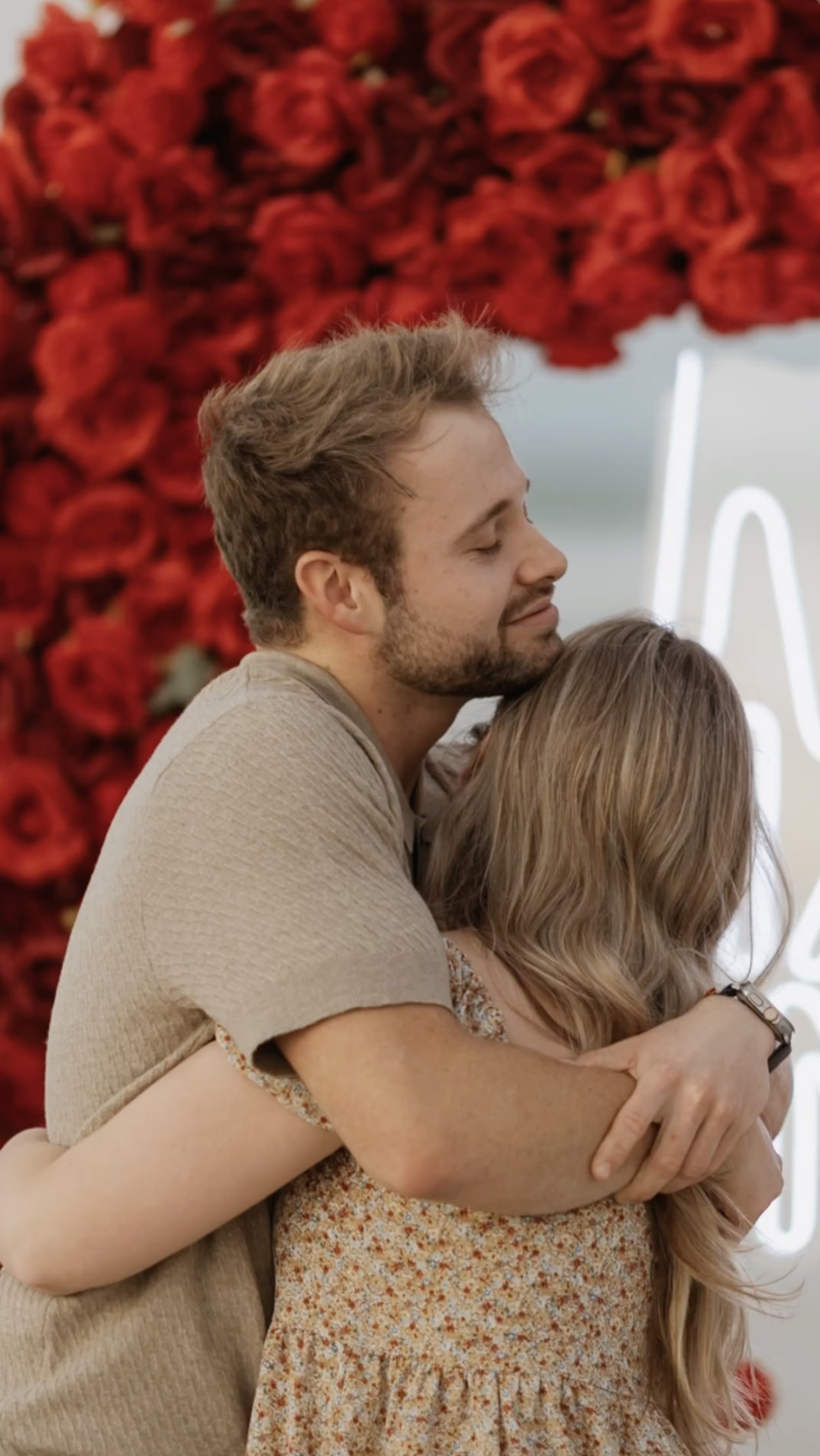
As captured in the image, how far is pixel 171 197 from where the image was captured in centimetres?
194

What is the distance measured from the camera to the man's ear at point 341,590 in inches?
49.4

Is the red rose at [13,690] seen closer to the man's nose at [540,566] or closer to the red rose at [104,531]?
the red rose at [104,531]

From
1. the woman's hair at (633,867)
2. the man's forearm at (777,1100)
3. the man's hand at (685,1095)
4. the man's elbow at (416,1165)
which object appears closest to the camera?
the man's elbow at (416,1165)

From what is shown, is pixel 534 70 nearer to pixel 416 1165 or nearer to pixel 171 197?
pixel 171 197

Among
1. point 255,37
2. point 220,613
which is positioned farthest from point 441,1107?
point 255,37

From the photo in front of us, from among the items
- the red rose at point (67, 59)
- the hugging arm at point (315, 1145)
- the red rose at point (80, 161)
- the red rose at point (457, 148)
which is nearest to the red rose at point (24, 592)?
the red rose at point (80, 161)

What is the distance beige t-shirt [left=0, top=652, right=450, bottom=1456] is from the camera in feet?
3.30

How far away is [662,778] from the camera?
121 centimetres

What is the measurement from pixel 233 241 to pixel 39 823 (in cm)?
69

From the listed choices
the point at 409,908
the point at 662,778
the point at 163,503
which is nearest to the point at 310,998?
the point at 409,908

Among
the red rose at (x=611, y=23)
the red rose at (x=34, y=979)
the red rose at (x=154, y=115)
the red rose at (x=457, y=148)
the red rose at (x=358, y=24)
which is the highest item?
the red rose at (x=358, y=24)

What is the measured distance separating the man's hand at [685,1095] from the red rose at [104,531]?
1016mm

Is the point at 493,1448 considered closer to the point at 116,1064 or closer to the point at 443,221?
the point at 116,1064

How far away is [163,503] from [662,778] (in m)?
0.93
